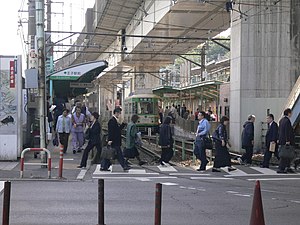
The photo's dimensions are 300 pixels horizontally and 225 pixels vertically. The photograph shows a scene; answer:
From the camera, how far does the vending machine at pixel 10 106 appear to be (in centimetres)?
1703

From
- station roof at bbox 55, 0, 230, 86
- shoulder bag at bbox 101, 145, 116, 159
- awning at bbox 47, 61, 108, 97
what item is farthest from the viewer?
station roof at bbox 55, 0, 230, 86

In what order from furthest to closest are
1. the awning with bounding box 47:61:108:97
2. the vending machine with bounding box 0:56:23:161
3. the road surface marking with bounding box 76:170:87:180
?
the awning with bounding box 47:61:108:97 < the vending machine with bounding box 0:56:23:161 < the road surface marking with bounding box 76:170:87:180

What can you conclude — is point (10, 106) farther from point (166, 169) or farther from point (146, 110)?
point (146, 110)

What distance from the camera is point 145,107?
39.7 metres

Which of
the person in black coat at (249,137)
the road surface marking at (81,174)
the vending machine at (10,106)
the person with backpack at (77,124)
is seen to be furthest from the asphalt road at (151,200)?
the person with backpack at (77,124)

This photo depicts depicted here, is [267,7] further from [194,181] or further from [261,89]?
[194,181]

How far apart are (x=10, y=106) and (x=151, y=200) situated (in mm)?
8218

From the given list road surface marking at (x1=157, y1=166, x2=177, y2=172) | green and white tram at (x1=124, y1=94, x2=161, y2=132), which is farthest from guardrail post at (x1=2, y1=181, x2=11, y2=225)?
green and white tram at (x1=124, y1=94, x2=161, y2=132)

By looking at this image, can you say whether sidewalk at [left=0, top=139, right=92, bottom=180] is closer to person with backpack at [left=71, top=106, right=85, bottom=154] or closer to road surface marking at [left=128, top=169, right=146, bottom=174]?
person with backpack at [left=71, top=106, right=85, bottom=154]

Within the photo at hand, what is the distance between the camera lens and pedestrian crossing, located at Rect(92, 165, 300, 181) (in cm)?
1484

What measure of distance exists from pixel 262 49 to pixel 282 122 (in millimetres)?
8672

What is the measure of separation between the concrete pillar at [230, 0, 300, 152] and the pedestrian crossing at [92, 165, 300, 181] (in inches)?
270

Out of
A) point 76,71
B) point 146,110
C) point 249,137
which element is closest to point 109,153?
point 249,137

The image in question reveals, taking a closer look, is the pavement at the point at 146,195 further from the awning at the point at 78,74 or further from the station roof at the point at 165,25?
the station roof at the point at 165,25
